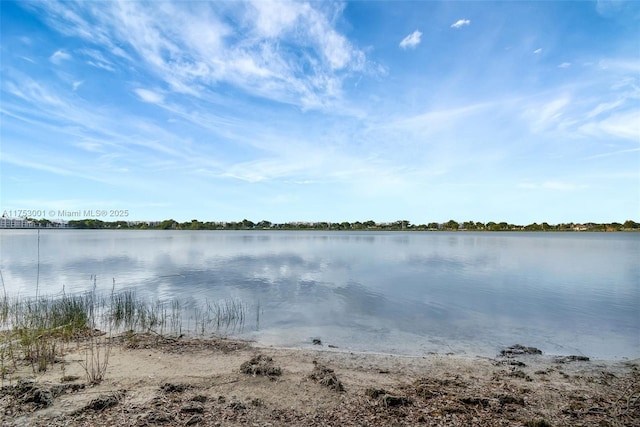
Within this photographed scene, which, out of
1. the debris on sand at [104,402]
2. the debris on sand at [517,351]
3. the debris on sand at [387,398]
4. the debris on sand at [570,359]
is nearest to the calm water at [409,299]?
the debris on sand at [517,351]

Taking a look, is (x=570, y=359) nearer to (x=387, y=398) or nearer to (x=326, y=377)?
(x=387, y=398)

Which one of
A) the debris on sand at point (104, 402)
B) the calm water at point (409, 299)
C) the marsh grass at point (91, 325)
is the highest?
the debris on sand at point (104, 402)

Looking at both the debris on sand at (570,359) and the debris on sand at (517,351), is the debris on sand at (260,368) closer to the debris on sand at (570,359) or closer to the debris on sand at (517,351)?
the debris on sand at (517,351)

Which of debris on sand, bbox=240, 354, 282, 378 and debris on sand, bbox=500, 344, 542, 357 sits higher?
debris on sand, bbox=240, 354, 282, 378

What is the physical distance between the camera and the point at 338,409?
5496 millimetres

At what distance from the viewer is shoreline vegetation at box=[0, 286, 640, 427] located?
5.17 m

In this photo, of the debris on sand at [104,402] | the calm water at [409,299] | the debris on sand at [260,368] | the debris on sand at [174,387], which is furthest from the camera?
the calm water at [409,299]

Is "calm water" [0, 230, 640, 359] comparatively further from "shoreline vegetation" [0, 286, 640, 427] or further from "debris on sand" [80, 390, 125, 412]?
"debris on sand" [80, 390, 125, 412]

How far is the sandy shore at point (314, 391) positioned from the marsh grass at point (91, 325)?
12.4 inches

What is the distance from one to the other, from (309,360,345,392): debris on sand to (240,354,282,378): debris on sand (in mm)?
753

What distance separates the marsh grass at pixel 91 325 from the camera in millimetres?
7340

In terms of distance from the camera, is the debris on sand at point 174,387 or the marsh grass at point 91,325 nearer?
the debris on sand at point 174,387

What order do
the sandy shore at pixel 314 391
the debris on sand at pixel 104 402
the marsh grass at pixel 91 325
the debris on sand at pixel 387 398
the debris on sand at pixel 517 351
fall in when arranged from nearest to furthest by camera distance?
1. the sandy shore at pixel 314 391
2. the debris on sand at pixel 104 402
3. the debris on sand at pixel 387 398
4. the marsh grass at pixel 91 325
5. the debris on sand at pixel 517 351

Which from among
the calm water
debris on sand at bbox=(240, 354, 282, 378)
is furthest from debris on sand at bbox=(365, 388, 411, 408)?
the calm water
